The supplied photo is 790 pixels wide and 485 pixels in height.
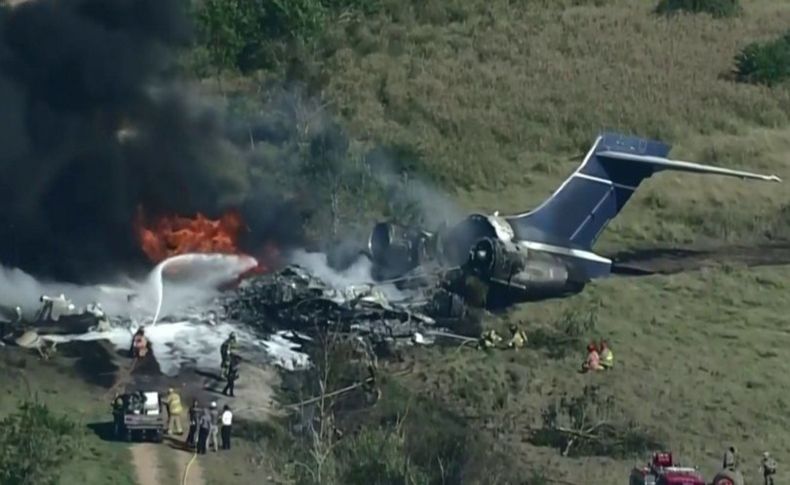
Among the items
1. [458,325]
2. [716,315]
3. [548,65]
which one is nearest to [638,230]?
[716,315]

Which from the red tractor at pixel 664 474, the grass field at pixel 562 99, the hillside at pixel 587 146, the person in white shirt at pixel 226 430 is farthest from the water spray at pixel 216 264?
the grass field at pixel 562 99

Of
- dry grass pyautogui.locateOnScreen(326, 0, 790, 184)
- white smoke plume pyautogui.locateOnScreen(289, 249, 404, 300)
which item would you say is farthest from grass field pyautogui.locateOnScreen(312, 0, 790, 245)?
white smoke plume pyautogui.locateOnScreen(289, 249, 404, 300)

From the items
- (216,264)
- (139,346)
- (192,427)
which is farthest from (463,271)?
(192,427)

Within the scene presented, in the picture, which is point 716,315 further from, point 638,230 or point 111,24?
point 111,24

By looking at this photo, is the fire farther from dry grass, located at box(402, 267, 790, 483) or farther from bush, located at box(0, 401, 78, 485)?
bush, located at box(0, 401, 78, 485)

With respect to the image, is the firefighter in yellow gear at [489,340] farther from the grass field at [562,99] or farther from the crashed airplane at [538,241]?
the grass field at [562,99]
